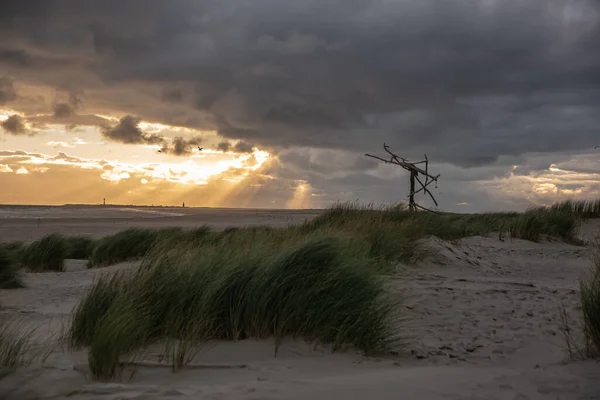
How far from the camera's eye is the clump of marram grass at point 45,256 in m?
13.1

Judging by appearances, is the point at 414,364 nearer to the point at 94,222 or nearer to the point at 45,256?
the point at 45,256

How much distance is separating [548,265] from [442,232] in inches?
119

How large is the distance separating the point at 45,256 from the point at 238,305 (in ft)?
32.2

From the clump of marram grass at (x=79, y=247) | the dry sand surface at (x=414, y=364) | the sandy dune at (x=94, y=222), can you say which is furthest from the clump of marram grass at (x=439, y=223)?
the clump of marram grass at (x=79, y=247)

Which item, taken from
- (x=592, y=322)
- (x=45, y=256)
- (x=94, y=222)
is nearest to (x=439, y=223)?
(x=45, y=256)

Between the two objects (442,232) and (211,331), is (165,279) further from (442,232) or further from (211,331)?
(442,232)

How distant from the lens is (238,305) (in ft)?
16.7

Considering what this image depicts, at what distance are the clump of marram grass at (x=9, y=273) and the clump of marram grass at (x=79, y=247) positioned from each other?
5032mm

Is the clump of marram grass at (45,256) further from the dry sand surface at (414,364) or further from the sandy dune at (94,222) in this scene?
the sandy dune at (94,222)

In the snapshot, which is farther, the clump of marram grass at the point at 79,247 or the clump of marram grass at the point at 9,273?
Answer: the clump of marram grass at the point at 79,247

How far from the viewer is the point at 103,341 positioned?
397 cm

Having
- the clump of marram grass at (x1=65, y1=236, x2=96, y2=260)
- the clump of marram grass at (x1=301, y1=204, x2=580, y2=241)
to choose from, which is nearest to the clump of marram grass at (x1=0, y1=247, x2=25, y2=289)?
the clump of marram grass at (x1=65, y1=236, x2=96, y2=260)

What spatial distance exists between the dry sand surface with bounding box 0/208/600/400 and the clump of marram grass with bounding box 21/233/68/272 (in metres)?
4.86

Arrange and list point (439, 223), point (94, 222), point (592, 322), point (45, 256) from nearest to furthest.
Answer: point (592, 322) → point (45, 256) → point (439, 223) → point (94, 222)
